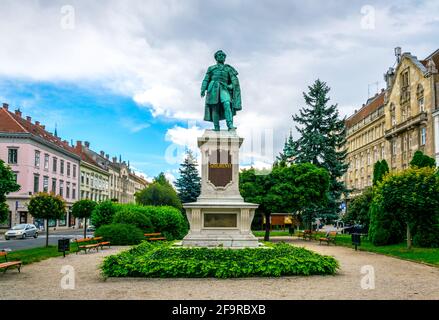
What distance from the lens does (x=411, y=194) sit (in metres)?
21.1

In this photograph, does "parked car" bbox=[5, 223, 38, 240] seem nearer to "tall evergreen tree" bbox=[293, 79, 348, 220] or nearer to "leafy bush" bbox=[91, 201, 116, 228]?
"leafy bush" bbox=[91, 201, 116, 228]

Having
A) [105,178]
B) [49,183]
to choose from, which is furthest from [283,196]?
[105,178]

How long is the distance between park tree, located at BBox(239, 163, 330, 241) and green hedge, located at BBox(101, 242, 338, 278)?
17848 millimetres

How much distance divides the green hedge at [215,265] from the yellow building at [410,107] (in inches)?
1355

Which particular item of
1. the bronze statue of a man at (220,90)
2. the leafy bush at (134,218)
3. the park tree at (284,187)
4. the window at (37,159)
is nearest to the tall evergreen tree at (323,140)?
the park tree at (284,187)

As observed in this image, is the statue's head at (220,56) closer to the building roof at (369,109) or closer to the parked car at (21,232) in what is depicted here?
the parked car at (21,232)

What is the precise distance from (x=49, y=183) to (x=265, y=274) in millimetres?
50163

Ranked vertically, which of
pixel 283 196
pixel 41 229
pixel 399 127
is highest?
pixel 399 127

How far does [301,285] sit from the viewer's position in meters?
10.6

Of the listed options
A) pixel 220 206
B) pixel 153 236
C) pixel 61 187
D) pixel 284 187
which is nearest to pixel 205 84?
pixel 220 206

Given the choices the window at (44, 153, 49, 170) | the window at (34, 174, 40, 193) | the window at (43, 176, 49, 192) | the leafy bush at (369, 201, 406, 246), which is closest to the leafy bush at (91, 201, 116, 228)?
the leafy bush at (369, 201, 406, 246)

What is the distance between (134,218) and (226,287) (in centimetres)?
1833

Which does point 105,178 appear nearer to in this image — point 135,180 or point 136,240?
point 135,180
